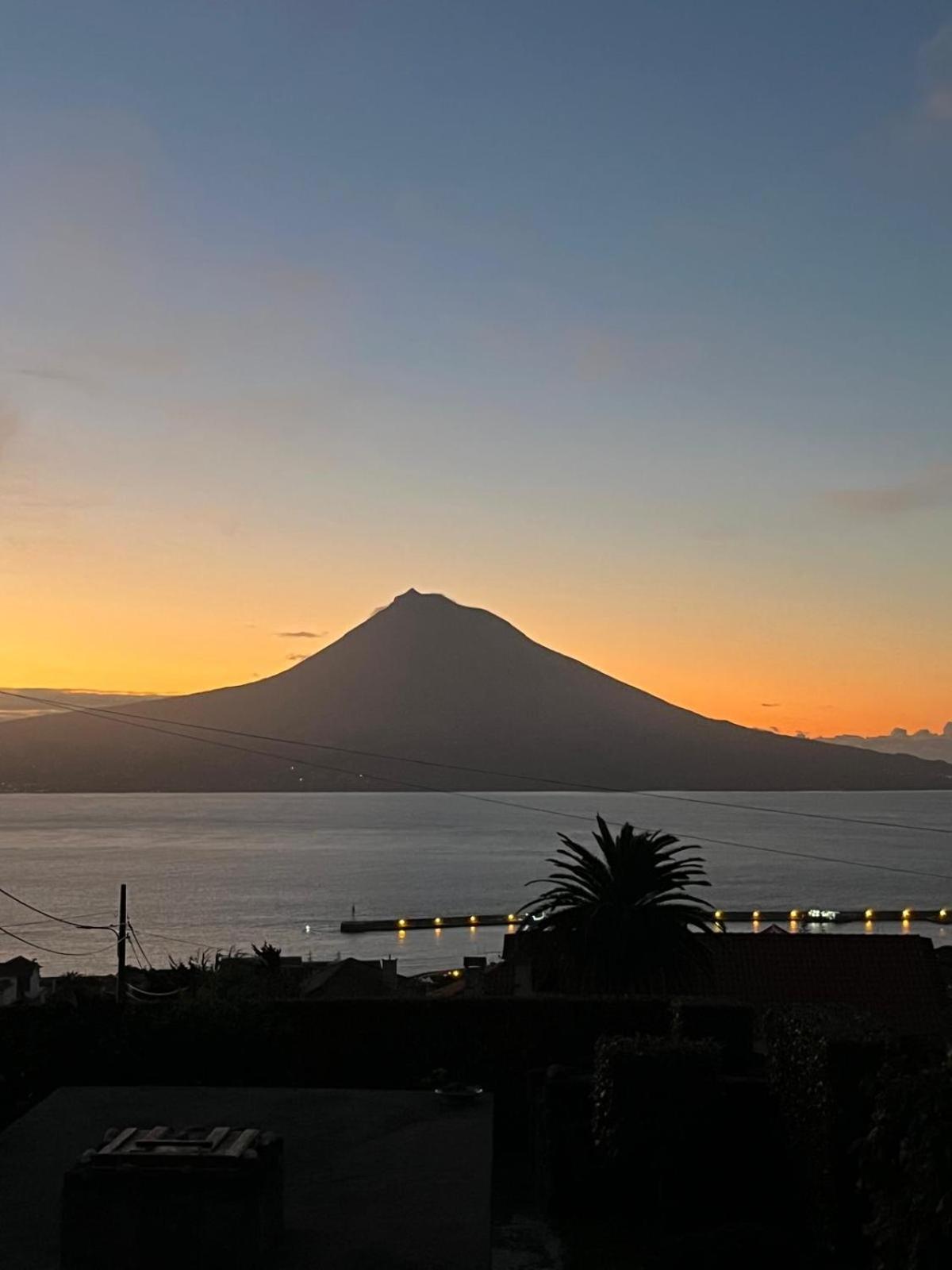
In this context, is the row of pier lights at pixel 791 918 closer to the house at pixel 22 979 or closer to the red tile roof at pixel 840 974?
the house at pixel 22 979

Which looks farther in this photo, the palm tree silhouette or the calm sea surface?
the calm sea surface

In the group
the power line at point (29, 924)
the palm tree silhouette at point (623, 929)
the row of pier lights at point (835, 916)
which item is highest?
the palm tree silhouette at point (623, 929)

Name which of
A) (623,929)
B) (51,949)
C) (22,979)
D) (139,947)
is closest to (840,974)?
(623,929)

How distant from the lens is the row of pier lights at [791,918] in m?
111

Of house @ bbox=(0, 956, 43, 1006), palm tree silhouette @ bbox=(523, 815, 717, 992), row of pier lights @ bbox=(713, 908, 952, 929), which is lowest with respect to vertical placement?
row of pier lights @ bbox=(713, 908, 952, 929)

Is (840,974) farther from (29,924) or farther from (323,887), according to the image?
(323,887)

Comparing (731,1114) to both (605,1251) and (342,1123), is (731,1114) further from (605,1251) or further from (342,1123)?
(342,1123)

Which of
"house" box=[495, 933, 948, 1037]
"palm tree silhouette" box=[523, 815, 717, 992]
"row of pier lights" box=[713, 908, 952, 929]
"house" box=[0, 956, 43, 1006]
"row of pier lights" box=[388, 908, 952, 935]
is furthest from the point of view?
"row of pier lights" box=[713, 908, 952, 929]

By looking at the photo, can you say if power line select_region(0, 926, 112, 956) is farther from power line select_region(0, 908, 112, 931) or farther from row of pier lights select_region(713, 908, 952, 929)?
row of pier lights select_region(713, 908, 952, 929)

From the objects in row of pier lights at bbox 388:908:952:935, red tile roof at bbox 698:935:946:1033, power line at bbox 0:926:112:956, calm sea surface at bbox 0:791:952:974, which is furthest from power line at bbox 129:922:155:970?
red tile roof at bbox 698:935:946:1033

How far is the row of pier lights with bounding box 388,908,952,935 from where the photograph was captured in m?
111

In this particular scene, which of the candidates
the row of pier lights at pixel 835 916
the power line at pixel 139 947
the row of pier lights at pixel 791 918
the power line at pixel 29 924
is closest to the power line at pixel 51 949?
the power line at pixel 29 924

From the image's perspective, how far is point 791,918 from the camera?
113 meters

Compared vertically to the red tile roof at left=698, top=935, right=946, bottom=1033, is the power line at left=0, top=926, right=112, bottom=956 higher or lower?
lower
